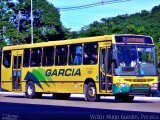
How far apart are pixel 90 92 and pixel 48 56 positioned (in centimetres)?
447

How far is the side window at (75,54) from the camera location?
24891 mm

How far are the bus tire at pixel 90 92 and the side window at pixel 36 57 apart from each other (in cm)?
481

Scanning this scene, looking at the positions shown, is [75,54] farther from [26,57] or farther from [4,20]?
[4,20]

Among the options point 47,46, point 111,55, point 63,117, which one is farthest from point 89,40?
point 63,117

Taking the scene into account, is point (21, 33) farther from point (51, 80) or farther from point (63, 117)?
point (63, 117)

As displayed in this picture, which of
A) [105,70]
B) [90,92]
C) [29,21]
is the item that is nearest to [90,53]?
[105,70]

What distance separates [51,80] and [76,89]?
2649 mm

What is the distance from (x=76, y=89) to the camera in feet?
82.4

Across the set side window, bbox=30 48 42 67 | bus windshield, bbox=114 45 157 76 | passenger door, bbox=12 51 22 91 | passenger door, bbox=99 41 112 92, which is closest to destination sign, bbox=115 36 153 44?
bus windshield, bbox=114 45 157 76

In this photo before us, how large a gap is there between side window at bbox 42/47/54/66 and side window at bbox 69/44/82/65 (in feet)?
5.88

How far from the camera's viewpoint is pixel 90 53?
24.2 metres

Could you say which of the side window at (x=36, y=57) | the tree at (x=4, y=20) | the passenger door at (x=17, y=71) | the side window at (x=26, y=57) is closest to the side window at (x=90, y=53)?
the side window at (x=36, y=57)

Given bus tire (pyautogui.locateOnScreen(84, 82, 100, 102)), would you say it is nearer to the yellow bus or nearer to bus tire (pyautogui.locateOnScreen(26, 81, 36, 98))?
the yellow bus

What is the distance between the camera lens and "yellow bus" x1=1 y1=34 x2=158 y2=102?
74.5ft
